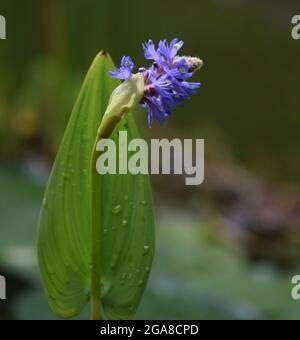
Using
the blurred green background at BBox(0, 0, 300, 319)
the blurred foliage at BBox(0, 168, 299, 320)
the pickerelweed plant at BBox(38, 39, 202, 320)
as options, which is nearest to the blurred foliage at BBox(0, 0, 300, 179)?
the blurred green background at BBox(0, 0, 300, 319)

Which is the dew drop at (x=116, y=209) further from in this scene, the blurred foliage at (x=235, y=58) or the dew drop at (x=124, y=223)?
the blurred foliage at (x=235, y=58)

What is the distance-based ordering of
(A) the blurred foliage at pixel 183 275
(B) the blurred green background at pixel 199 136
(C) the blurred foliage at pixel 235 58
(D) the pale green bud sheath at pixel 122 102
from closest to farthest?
1. (D) the pale green bud sheath at pixel 122 102
2. (A) the blurred foliage at pixel 183 275
3. (B) the blurred green background at pixel 199 136
4. (C) the blurred foliage at pixel 235 58

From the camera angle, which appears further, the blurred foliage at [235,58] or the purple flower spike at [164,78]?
the blurred foliage at [235,58]

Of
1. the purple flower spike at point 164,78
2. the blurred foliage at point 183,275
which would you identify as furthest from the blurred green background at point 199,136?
the purple flower spike at point 164,78

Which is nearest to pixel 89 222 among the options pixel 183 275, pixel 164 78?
pixel 164 78

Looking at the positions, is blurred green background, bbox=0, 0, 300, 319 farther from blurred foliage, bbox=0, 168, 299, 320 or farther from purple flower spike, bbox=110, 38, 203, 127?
purple flower spike, bbox=110, 38, 203, 127

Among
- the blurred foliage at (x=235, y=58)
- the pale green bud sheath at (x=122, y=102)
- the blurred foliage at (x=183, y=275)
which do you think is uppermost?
the blurred foliage at (x=235, y=58)
